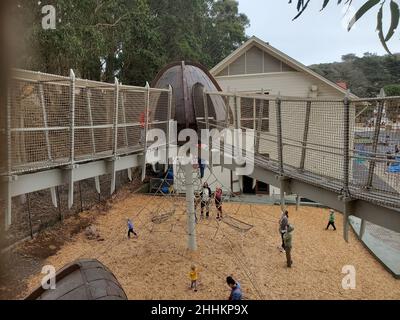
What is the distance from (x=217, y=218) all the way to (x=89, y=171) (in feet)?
37.2

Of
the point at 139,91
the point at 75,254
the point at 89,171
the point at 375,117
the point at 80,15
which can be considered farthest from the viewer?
the point at 80,15

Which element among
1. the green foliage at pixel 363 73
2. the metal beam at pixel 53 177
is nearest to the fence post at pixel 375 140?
the metal beam at pixel 53 177

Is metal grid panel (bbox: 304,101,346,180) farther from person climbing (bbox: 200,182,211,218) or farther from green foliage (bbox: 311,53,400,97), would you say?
green foliage (bbox: 311,53,400,97)

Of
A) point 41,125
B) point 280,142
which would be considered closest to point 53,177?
point 41,125

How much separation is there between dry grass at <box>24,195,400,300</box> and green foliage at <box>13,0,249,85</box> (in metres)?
7.52

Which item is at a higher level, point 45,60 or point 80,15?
point 80,15

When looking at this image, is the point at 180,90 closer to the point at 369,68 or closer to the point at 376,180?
the point at 376,180

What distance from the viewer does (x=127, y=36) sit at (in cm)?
2244

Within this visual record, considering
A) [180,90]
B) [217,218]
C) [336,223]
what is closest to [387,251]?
[336,223]

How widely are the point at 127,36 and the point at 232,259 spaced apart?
15570mm

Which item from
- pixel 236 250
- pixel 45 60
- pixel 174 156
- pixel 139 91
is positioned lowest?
pixel 236 250

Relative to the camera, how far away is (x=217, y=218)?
17828 millimetres

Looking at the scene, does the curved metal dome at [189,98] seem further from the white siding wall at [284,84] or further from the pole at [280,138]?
the white siding wall at [284,84]

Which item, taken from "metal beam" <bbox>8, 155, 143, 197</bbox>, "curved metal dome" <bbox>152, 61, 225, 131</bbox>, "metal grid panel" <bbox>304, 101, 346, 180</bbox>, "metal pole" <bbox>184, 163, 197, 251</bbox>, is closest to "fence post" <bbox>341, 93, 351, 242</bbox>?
"metal grid panel" <bbox>304, 101, 346, 180</bbox>
